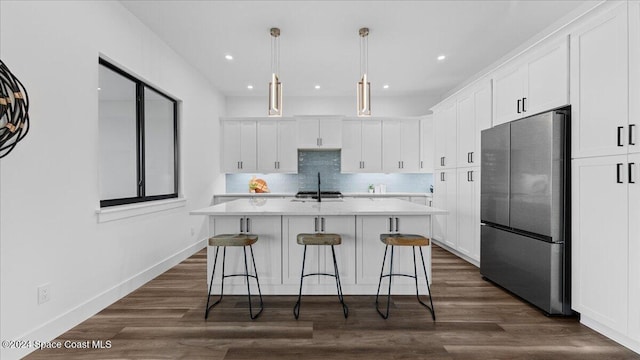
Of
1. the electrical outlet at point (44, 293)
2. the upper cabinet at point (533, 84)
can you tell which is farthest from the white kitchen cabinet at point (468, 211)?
the electrical outlet at point (44, 293)

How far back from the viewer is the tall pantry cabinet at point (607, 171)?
2.00 metres

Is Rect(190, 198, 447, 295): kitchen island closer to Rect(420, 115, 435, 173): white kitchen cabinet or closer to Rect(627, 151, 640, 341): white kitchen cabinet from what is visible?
Rect(627, 151, 640, 341): white kitchen cabinet

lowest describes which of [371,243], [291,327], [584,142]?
[291,327]

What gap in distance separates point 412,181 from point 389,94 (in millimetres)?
1832

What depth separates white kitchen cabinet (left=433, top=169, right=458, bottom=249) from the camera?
442cm

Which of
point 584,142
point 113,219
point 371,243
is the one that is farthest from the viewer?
point 371,243

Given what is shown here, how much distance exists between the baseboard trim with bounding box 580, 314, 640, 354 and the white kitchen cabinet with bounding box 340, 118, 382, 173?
158 inches

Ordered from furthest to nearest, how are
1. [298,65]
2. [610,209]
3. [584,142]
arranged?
[298,65], [584,142], [610,209]

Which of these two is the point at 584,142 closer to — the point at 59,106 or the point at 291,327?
the point at 291,327

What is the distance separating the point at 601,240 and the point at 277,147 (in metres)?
4.85

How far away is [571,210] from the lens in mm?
2477

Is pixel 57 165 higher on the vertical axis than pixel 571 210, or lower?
higher

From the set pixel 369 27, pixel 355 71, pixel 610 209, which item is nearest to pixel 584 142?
pixel 610 209

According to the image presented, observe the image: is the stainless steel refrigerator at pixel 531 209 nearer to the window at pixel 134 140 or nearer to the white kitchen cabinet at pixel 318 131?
the white kitchen cabinet at pixel 318 131
